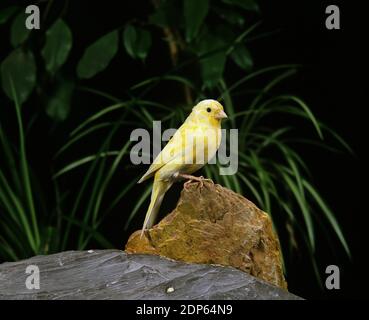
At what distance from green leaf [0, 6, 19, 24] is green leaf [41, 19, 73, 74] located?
160mm

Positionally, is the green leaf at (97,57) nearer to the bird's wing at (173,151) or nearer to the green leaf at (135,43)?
the green leaf at (135,43)

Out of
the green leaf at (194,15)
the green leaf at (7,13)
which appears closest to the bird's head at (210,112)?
the green leaf at (194,15)

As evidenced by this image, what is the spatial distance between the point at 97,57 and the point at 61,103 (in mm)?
217

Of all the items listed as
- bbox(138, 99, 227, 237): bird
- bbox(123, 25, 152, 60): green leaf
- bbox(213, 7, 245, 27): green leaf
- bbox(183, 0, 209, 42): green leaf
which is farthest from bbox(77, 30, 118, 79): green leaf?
bbox(138, 99, 227, 237): bird

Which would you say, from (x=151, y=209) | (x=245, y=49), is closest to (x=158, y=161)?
(x=151, y=209)

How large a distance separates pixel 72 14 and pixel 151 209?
1120 mm

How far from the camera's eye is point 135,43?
264 centimetres

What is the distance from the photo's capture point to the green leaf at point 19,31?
2.67m

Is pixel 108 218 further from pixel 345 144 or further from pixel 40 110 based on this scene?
pixel 345 144

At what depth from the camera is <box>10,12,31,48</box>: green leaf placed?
2.67 meters

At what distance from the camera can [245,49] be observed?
2723 mm

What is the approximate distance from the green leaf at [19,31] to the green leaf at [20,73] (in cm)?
5

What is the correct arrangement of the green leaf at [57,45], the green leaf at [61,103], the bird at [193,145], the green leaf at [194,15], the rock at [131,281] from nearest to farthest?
the rock at [131,281]
the bird at [193,145]
the green leaf at [194,15]
the green leaf at [57,45]
the green leaf at [61,103]

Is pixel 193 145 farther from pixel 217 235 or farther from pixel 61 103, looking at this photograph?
pixel 61 103
